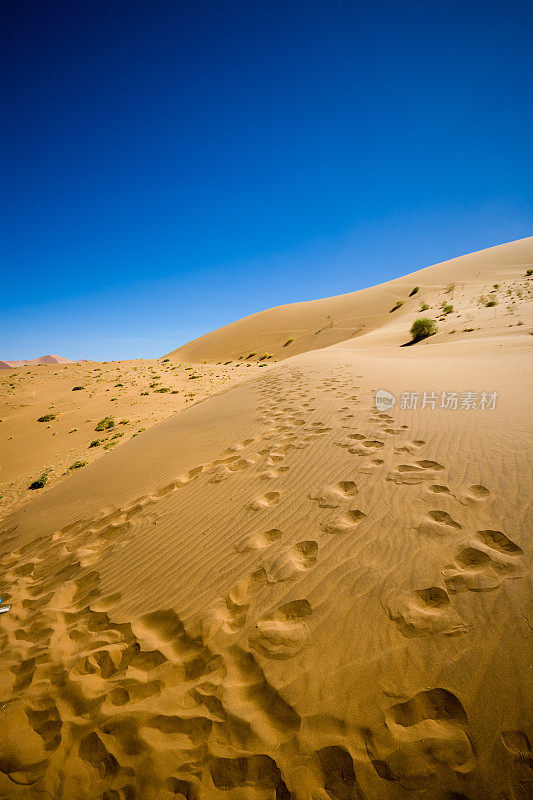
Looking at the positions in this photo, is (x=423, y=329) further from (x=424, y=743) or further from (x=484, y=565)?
(x=424, y=743)

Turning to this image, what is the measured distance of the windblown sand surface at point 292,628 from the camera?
1.34 metres

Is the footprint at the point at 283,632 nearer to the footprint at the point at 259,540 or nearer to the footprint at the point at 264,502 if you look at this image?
the footprint at the point at 259,540

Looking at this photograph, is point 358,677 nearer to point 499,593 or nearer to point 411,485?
point 499,593

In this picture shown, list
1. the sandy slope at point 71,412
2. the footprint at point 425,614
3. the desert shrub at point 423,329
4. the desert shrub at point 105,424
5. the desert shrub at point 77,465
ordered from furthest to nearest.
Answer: the desert shrub at point 423,329, the desert shrub at point 105,424, the sandy slope at point 71,412, the desert shrub at point 77,465, the footprint at point 425,614

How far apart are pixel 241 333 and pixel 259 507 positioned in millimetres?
39950

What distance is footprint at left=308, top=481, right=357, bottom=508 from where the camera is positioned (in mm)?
2981

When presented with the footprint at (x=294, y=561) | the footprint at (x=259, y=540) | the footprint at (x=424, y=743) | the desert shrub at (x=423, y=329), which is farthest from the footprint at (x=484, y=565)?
the desert shrub at (x=423, y=329)

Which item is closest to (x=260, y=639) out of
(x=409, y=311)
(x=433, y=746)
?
(x=433, y=746)

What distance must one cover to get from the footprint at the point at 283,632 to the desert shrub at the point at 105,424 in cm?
937

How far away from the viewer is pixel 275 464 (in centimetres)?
404

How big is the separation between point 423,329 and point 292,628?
17.2m

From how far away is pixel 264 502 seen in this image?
326 cm

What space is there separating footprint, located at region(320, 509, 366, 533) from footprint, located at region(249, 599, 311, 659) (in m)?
0.70

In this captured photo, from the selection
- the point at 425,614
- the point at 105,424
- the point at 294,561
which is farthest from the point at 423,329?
the point at 425,614
